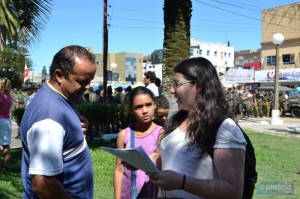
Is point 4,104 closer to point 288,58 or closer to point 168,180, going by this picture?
point 168,180

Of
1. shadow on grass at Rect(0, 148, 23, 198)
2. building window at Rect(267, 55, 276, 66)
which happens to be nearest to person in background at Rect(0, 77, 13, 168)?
shadow on grass at Rect(0, 148, 23, 198)

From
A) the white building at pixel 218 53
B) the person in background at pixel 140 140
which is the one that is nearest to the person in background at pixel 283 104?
the person in background at pixel 140 140

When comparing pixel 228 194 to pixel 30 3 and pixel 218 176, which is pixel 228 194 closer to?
pixel 218 176

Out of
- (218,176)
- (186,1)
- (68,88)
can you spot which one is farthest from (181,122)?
(186,1)

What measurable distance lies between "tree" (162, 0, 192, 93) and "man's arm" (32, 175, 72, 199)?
7.09 metres

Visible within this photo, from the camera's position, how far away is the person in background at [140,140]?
10.7 feet

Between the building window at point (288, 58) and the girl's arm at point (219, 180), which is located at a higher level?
the building window at point (288, 58)

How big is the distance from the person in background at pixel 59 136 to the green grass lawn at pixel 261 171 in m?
3.86

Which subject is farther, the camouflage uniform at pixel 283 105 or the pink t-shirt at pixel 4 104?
the camouflage uniform at pixel 283 105

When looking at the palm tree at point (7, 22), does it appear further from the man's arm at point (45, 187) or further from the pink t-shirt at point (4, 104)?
the man's arm at point (45, 187)

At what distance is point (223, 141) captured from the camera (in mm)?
2119

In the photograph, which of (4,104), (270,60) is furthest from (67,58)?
(270,60)

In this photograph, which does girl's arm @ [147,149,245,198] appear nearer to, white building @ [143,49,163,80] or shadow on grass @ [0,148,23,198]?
shadow on grass @ [0,148,23,198]

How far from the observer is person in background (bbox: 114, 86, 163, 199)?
10.7 ft
